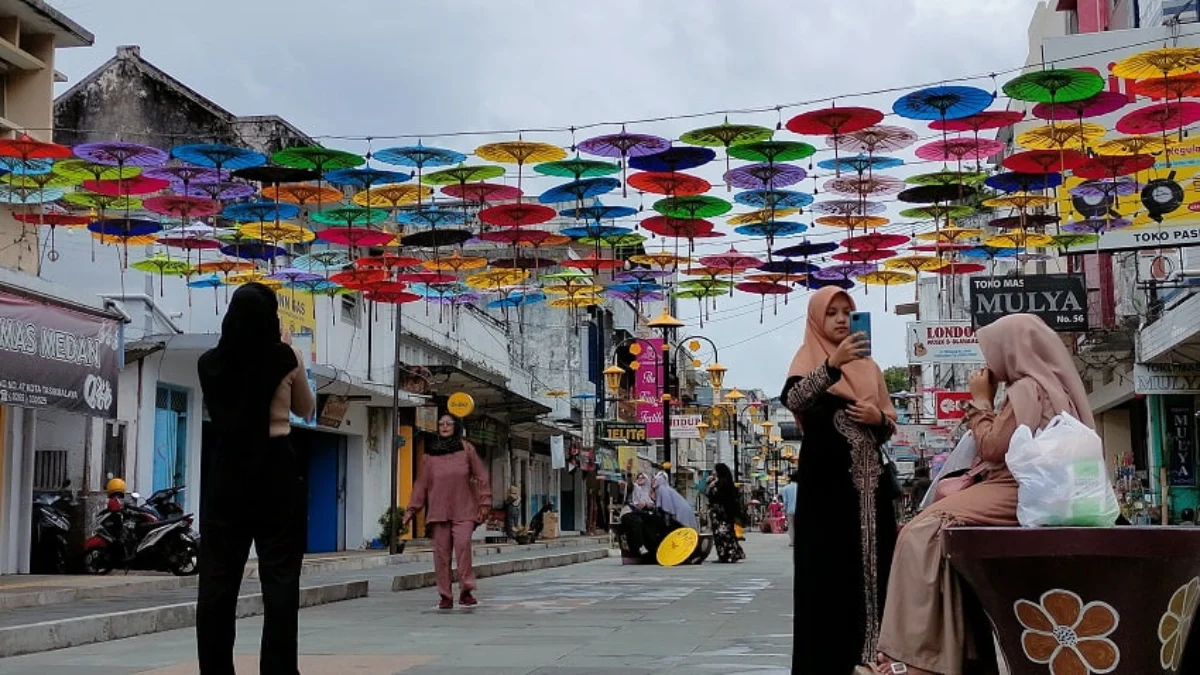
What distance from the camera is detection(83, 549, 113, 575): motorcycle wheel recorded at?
17562 millimetres

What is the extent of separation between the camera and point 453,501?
43.4ft

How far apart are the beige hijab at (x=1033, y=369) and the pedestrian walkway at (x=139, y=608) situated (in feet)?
22.3

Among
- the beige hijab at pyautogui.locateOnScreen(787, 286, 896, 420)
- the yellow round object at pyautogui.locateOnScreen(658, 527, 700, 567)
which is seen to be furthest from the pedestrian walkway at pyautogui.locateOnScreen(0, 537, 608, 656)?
the beige hijab at pyautogui.locateOnScreen(787, 286, 896, 420)

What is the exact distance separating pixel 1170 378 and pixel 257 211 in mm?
17525

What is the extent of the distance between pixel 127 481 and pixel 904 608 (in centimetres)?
1652

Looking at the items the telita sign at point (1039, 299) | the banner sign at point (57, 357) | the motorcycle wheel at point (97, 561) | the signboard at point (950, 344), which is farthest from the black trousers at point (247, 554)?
the signboard at point (950, 344)

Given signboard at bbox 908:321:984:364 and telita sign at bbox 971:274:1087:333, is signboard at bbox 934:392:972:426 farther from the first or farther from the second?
telita sign at bbox 971:274:1087:333

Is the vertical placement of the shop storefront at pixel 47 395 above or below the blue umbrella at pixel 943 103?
below

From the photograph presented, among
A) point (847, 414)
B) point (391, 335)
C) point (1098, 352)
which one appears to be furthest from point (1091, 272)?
point (847, 414)

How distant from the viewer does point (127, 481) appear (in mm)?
19859

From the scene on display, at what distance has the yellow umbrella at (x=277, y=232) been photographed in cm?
1617

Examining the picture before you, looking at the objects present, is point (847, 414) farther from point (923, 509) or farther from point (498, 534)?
point (498, 534)

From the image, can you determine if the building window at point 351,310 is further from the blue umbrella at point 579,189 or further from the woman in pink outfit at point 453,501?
the woman in pink outfit at point 453,501

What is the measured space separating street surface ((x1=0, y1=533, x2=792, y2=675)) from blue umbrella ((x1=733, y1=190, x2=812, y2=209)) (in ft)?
13.6
